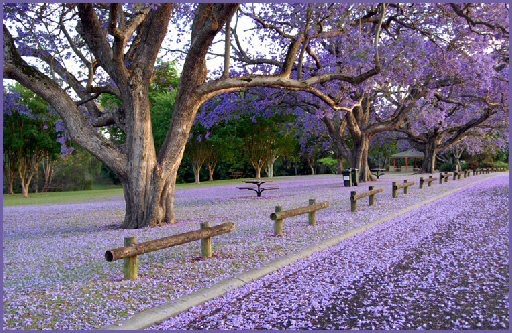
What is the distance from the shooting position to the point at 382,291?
19.7 ft

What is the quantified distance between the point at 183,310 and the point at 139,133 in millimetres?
7665

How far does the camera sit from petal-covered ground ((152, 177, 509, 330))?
196 inches

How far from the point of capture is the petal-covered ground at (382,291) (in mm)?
4974

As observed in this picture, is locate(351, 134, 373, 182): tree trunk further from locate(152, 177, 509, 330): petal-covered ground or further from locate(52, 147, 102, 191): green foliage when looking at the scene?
locate(52, 147, 102, 191): green foliage

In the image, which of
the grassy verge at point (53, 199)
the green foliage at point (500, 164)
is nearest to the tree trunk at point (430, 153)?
the green foliage at point (500, 164)

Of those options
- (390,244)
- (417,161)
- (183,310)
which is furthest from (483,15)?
(417,161)

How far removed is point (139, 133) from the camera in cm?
1244

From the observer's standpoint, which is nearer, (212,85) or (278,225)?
(278,225)

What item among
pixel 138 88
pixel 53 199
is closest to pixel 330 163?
pixel 53 199

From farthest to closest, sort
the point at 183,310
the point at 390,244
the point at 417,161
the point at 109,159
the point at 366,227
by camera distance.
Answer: the point at 417,161 → the point at 109,159 → the point at 366,227 → the point at 390,244 → the point at 183,310

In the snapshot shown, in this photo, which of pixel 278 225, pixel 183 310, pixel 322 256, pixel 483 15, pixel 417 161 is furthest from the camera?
pixel 417 161

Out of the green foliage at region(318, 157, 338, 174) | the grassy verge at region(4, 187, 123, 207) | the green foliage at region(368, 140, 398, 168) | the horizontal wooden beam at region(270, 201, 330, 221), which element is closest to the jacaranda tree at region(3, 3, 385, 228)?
the horizontal wooden beam at region(270, 201, 330, 221)

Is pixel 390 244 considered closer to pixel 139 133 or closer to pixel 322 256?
pixel 322 256

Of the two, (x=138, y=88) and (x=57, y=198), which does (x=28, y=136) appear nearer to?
(x=57, y=198)
